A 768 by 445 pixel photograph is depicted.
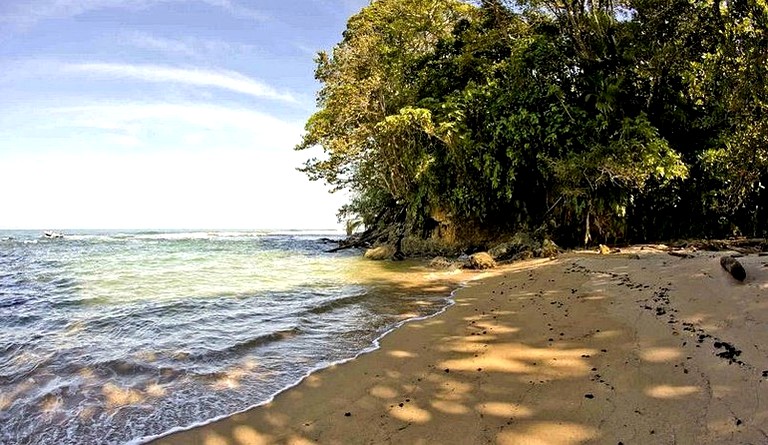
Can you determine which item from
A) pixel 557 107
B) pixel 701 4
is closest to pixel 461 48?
pixel 557 107

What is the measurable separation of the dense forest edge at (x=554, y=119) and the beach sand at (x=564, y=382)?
4848 millimetres

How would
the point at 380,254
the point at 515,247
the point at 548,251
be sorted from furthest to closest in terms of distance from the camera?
the point at 380,254
the point at 515,247
the point at 548,251

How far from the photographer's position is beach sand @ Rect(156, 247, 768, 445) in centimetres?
291

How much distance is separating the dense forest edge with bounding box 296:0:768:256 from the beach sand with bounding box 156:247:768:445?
191 inches

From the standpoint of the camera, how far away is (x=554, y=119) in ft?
48.2

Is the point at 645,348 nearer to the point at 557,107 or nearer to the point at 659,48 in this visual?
the point at 659,48

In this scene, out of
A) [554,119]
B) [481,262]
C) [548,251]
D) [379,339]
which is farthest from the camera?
[554,119]

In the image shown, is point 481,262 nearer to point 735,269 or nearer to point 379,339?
point 379,339

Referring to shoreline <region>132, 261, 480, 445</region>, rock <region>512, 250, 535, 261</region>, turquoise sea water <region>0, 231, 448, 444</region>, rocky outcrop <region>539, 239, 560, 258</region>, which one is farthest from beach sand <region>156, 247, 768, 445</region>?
rock <region>512, 250, 535, 261</region>

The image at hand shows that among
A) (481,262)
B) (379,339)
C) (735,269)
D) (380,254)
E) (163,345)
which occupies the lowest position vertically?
(163,345)

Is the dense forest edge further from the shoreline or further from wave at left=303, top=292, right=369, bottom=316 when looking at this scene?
wave at left=303, top=292, right=369, bottom=316

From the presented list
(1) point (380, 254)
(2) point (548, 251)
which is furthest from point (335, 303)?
(1) point (380, 254)

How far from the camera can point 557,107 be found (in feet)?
48.7

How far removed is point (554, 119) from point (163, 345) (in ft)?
43.1
